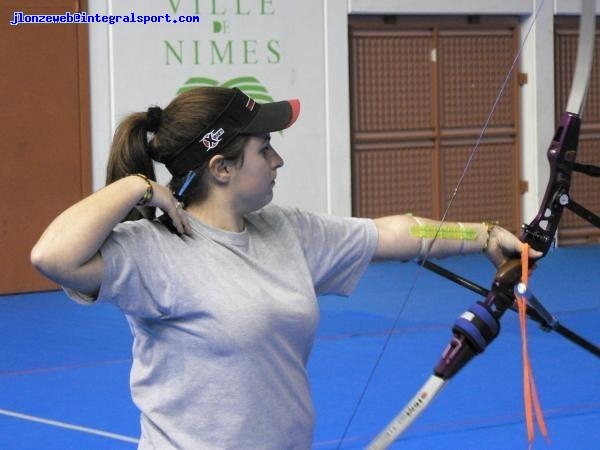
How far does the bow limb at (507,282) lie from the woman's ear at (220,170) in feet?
1.77

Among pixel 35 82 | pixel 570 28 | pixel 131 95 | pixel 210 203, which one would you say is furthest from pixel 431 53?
pixel 210 203

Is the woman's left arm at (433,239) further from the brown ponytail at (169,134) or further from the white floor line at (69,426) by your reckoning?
the white floor line at (69,426)

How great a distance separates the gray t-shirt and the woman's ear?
10 cm

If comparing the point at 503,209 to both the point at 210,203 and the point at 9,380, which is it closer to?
the point at 9,380

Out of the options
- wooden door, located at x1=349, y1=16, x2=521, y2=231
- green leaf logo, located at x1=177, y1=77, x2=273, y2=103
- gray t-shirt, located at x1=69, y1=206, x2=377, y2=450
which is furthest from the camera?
wooden door, located at x1=349, y1=16, x2=521, y2=231

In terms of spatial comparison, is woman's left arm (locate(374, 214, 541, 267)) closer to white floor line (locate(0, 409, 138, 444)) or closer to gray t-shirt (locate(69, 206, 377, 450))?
gray t-shirt (locate(69, 206, 377, 450))

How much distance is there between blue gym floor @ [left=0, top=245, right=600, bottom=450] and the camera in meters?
4.47

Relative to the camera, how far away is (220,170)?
231 centimetres

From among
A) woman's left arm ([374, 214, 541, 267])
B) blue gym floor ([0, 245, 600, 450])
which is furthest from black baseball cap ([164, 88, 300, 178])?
blue gym floor ([0, 245, 600, 450])

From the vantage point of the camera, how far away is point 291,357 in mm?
2248

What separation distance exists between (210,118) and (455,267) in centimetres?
711

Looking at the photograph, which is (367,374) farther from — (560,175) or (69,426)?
(560,175)

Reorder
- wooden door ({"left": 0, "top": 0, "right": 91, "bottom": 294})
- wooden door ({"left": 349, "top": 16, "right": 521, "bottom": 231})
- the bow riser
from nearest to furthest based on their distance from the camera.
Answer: the bow riser → wooden door ({"left": 0, "top": 0, "right": 91, "bottom": 294}) → wooden door ({"left": 349, "top": 16, "right": 521, "bottom": 231})

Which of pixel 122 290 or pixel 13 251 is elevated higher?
pixel 122 290
